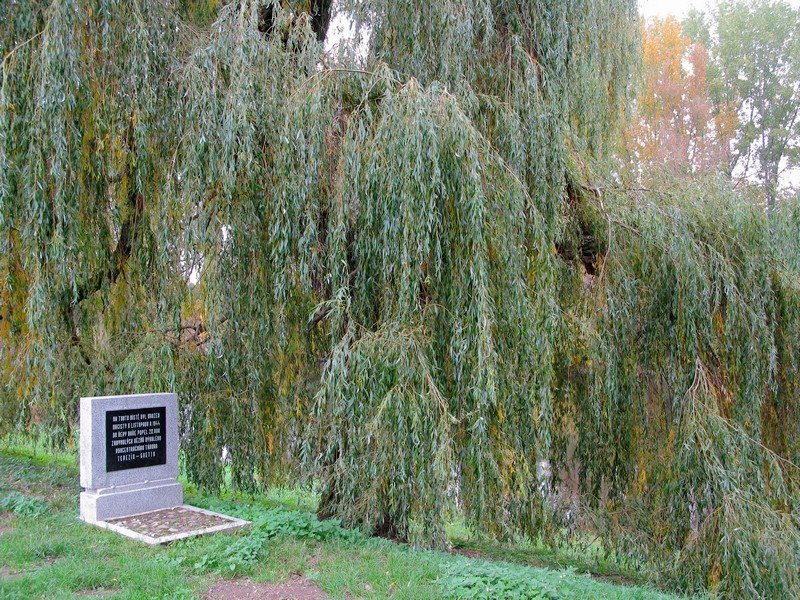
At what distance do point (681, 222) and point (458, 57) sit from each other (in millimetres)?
2620

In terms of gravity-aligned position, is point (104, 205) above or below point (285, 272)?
above

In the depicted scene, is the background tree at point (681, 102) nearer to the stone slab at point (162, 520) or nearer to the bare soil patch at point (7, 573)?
the stone slab at point (162, 520)

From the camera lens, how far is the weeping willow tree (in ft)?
17.6

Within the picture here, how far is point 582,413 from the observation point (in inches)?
266

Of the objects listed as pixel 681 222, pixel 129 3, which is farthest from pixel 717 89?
pixel 129 3

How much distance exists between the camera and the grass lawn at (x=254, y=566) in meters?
4.28

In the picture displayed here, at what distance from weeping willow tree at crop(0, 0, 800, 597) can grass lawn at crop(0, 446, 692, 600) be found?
1.40ft

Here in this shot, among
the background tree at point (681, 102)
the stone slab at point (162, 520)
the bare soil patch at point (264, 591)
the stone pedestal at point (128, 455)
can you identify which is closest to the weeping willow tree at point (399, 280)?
the stone pedestal at point (128, 455)

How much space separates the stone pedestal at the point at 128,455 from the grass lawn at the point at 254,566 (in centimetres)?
33

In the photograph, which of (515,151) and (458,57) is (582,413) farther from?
(458,57)

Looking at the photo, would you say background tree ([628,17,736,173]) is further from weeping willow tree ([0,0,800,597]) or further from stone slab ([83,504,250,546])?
stone slab ([83,504,250,546])

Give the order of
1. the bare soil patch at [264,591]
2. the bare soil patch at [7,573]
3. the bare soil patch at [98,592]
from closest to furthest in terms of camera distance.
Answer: the bare soil patch at [98,592] < the bare soil patch at [264,591] < the bare soil patch at [7,573]

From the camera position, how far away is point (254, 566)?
468 centimetres

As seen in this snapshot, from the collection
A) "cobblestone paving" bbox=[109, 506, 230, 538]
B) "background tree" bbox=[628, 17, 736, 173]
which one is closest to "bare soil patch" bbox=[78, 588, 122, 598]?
"cobblestone paving" bbox=[109, 506, 230, 538]
